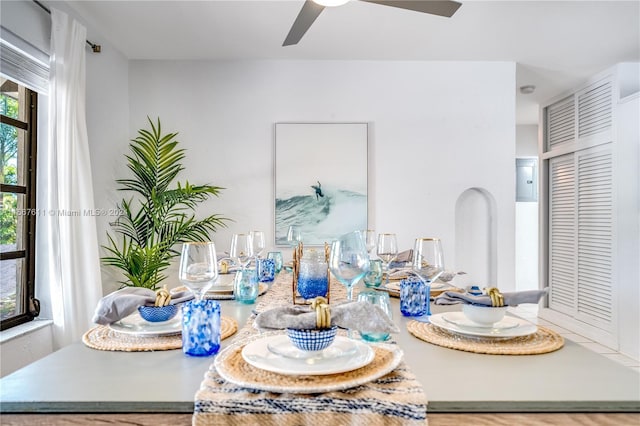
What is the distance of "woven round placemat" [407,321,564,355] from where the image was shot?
36.5 inches

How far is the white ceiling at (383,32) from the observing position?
2740mm

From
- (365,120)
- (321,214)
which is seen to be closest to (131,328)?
(321,214)

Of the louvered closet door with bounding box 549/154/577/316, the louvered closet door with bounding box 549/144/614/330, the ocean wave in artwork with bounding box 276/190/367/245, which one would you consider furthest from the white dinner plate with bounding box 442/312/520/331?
the louvered closet door with bounding box 549/154/577/316

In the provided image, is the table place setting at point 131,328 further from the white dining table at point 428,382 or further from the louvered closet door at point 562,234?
the louvered closet door at point 562,234

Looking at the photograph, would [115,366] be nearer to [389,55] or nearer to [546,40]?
[389,55]

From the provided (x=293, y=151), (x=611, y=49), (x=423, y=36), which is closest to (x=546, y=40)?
(x=611, y=49)

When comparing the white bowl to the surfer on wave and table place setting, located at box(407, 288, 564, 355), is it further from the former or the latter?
the surfer on wave

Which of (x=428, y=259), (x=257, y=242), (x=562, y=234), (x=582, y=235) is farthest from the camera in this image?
(x=562, y=234)

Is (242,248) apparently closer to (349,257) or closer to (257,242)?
(257,242)

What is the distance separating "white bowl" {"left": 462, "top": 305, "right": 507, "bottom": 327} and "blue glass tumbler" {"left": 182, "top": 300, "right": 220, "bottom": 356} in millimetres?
642

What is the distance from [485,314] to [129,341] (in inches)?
34.4

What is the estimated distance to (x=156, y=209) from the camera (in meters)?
3.20

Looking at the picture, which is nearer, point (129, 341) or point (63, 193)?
point (129, 341)

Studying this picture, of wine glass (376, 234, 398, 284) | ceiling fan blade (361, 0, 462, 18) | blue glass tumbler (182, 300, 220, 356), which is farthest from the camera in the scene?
wine glass (376, 234, 398, 284)
